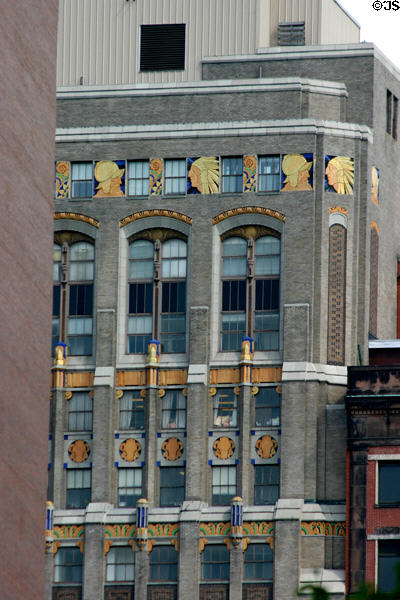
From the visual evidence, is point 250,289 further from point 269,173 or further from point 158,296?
point 269,173

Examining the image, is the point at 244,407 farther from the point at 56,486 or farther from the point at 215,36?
the point at 215,36

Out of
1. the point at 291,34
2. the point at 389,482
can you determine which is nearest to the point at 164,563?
the point at 389,482

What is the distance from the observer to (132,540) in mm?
86625

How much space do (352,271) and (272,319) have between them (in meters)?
4.34

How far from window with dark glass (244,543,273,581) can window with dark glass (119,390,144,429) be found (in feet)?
25.1

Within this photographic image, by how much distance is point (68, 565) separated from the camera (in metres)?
86.7

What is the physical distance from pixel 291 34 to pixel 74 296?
18.3m

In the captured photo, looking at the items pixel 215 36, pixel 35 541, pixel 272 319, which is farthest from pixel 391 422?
pixel 35 541

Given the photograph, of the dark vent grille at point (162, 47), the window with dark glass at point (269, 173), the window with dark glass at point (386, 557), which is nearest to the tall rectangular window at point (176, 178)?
the window with dark glass at point (269, 173)

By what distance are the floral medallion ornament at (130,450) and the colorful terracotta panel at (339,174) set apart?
13.9 metres

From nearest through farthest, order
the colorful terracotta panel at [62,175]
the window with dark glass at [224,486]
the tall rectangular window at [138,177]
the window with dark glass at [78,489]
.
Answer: the window with dark glass at [224,486]
the window with dark glass at [78,489]
the tall rectangular window at [138,177]
the colorful terracotta panel at [62,175]

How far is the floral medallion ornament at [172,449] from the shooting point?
87750 mm

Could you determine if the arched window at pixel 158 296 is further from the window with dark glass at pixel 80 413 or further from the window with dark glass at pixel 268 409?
the window with dark glass at pixel 268 409

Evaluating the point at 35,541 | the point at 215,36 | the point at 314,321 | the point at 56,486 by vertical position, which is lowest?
the point at 35,541
